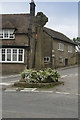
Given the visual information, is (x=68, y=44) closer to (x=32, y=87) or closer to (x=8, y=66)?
(x=8, y=66)

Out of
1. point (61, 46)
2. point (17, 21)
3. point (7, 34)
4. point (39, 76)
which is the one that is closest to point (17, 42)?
point (7, 34)

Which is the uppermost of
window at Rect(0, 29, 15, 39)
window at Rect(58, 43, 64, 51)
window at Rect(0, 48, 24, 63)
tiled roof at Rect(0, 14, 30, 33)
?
tiled roof at Rect(0, 14, 30, 33)

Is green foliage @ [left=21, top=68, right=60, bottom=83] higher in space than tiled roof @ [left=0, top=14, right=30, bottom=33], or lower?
lower

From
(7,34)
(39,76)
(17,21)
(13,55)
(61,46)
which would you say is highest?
(17,21)

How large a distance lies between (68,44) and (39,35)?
2659 cm

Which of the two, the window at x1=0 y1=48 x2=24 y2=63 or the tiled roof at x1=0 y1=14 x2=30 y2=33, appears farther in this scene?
the tiled roof at x1=0 y1=14 x2=30 y2=33

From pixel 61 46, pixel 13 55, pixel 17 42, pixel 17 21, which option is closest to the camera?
pixel 13 55

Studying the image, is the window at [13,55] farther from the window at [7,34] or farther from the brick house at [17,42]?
the window at [7,34]

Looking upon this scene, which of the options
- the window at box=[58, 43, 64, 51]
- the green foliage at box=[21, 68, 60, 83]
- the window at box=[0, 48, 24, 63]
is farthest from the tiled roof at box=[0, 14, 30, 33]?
the green foliage at box=[21, 68, 60, 83]

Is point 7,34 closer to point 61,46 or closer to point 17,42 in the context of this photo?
point 17,42

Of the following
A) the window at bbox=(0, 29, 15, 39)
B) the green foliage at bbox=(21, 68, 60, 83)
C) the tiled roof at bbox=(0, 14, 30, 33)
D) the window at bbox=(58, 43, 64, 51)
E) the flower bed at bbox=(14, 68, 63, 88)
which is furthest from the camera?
the window at bbox=(58, 43, 64, 51)

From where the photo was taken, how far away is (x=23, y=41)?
2694 centimetres

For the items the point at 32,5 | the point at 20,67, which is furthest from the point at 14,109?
the point at 32,5

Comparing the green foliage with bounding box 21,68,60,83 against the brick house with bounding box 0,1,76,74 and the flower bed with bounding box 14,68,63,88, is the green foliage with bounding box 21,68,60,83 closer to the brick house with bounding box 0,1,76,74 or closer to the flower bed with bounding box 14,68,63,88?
the flower bed with bounding box 14,68,63,88
